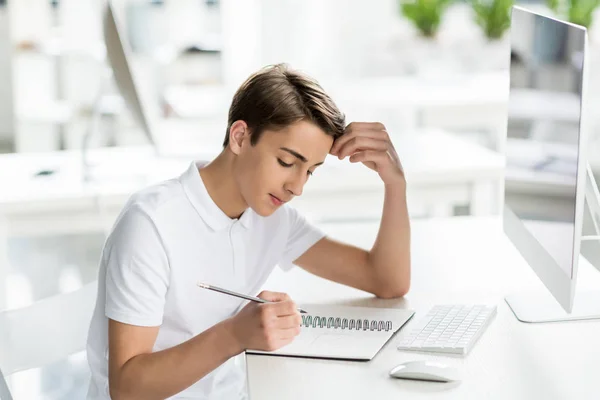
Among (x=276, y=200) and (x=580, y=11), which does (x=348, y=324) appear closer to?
(x=276, y=200)

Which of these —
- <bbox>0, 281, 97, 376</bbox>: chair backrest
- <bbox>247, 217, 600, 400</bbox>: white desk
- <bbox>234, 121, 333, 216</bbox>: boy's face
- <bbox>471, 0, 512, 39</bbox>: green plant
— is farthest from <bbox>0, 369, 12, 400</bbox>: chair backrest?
<bbox>471, 0, 512, 39</bbox>: green plant

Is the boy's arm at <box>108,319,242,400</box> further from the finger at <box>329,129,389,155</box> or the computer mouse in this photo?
the finger at <box>329,129,389,155</box>

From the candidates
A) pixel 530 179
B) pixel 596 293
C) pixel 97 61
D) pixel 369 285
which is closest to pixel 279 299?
pixel 369 285

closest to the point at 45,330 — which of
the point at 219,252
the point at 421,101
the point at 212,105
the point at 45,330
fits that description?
the point at 45,330

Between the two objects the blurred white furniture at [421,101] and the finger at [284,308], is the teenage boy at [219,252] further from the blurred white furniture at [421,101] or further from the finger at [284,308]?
the blurred white furniture at [421,101]

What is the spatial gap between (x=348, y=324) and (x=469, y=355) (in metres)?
0.21

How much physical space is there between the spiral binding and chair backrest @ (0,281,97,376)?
373mm

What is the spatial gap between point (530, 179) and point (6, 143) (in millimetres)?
5630

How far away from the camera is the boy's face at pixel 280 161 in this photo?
52.9 inches

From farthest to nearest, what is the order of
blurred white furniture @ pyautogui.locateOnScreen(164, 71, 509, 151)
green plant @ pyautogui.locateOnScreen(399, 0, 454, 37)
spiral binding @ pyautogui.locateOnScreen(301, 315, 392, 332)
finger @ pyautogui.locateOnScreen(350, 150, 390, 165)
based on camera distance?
1. green plant @ pyautogui.locateOnScreen(399, 0, 454, 37)
2. blurred white furniture @ pyautogui.locateOnScreen(164, 71, 509, 151)
3. finger @ pyautogui.locateOnScreen(350, 150, 390, 165)
4. spiral binding @ pyautogui.locateOnScreen(301, 315, 392, 332)

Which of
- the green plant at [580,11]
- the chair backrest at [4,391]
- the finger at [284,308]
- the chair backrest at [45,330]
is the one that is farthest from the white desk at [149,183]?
the green plant at [580,11]

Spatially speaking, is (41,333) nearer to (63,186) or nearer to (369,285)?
(369,285)

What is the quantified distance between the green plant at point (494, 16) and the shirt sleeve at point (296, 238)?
348cm

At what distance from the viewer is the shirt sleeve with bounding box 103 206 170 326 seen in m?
1.25
